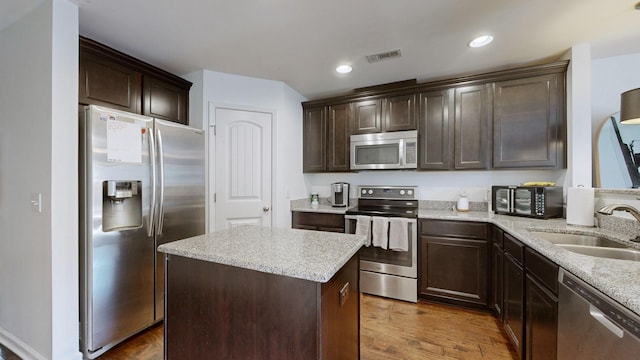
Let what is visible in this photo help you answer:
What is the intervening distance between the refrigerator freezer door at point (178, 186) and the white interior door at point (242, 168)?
0.29 meters

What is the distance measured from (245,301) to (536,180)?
3.12 m

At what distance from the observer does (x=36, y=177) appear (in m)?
1.67

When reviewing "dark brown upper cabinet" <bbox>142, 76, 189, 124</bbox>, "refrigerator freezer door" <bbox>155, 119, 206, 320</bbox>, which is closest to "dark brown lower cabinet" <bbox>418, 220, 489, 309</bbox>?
"refrigerator freezer door" <bbox>155, 119, 206, 320</bbox>

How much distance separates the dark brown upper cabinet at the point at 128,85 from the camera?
6.41ft

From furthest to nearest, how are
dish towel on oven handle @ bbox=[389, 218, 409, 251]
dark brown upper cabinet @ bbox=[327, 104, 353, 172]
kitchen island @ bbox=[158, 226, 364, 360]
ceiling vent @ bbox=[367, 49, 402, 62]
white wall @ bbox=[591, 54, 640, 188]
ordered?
dark brown upper cabinet @ bbox=[327, 104, 353, 172], dish towel on oven handle @ bbox=[389, 218, 409, 251], ceiling vent @ bbox=[367, 49, 402, 62], white wall @ bbox=[591, 54, 640, 188], kitchen island @ bbox=[158, 226, 364, 360]

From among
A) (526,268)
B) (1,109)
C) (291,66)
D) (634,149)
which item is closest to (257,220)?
(291,66)

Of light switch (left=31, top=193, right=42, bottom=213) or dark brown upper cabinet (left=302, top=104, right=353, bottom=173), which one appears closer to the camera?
light switch (left=31, top=193, right=42, bottom=213)

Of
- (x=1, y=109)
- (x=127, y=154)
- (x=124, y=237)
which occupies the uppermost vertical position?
(x=1, y=109)

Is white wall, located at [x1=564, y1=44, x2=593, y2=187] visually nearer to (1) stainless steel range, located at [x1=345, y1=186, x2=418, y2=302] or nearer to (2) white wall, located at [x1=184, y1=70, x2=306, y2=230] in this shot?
(1) stainless steel range, located at [x1=345, y1=186, x2=418, y2=302]

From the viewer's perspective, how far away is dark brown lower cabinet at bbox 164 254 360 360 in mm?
1025

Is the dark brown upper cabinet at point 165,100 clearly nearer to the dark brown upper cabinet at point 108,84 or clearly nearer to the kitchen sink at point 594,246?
the dark brown upper cabinet at point 108,84

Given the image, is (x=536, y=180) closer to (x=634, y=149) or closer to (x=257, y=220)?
(x=634, y=149)

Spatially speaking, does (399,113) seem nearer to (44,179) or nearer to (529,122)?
(529,122)

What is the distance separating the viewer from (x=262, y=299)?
3.64 ft
